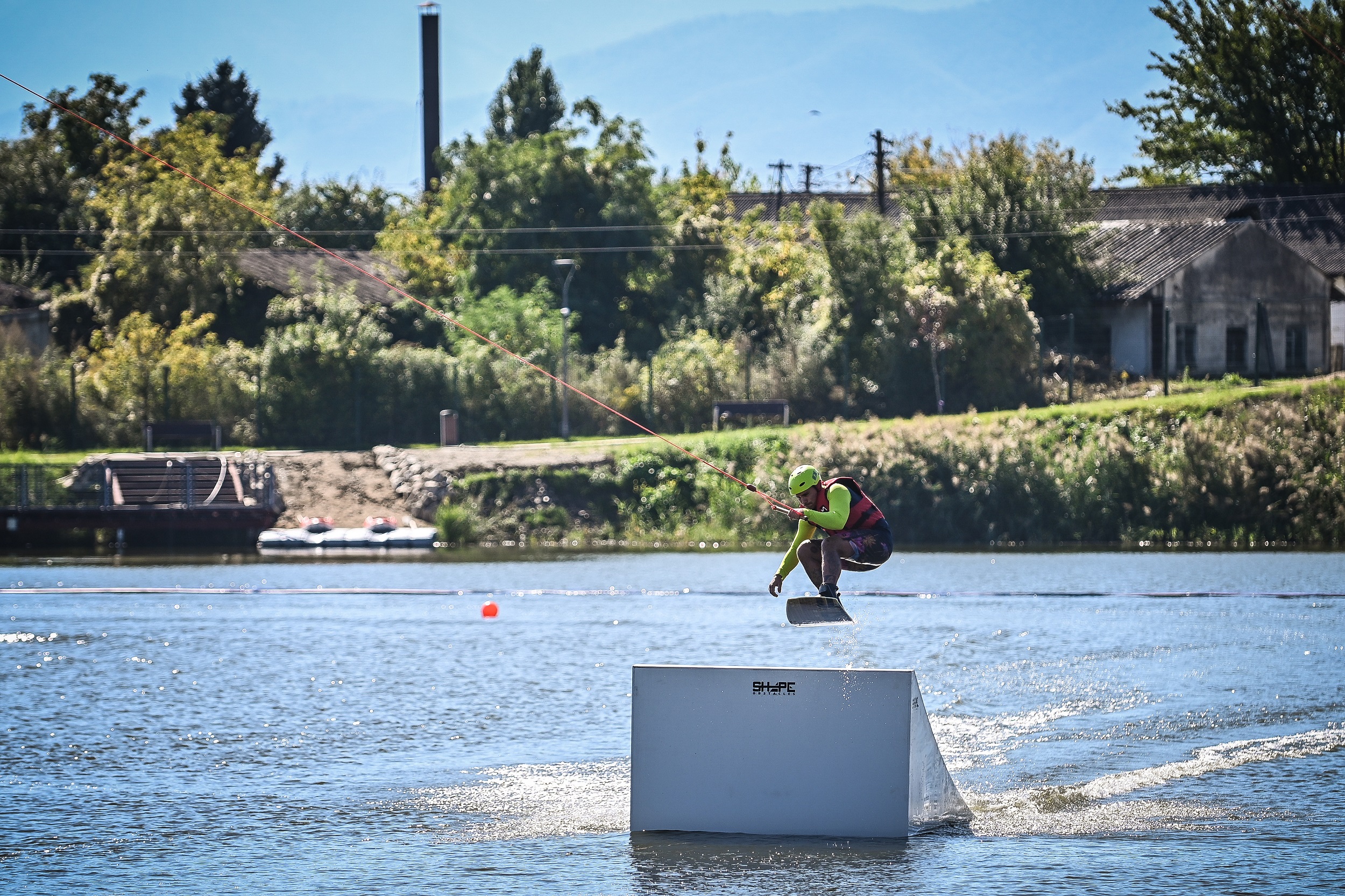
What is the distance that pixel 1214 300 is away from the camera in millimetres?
52594

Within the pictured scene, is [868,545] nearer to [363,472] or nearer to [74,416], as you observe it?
[363,472]

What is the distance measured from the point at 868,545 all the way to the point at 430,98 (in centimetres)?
7282

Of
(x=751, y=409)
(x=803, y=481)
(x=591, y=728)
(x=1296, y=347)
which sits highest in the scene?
(x=1296, y=347)

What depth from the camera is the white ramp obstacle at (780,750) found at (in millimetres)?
11500

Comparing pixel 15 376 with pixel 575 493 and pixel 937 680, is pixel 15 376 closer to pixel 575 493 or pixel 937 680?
pixel 575 493

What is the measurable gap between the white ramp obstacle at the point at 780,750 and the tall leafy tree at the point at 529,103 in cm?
6311

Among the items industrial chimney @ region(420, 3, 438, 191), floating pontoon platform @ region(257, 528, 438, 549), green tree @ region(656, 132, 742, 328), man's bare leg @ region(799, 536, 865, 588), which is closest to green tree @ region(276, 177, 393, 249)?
industrial chimney @ region(420, 3, 438, 191)

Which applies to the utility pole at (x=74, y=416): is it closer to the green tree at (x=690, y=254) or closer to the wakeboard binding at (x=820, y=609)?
the green tree at (x=690, y=254)

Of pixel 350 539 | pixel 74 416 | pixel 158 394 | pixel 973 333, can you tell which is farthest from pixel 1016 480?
pixel 74 416

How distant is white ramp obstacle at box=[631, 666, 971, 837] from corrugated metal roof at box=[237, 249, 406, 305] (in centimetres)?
4646

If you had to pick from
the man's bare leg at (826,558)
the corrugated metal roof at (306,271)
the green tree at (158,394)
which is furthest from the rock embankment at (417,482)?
the man's bare leg at (826,558)

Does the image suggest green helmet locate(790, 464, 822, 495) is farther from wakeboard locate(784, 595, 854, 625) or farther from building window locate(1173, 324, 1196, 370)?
building window locate(1173, 324, 1196, 370)

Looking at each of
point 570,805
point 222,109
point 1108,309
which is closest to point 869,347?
point 1108,309

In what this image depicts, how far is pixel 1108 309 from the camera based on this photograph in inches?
2078
